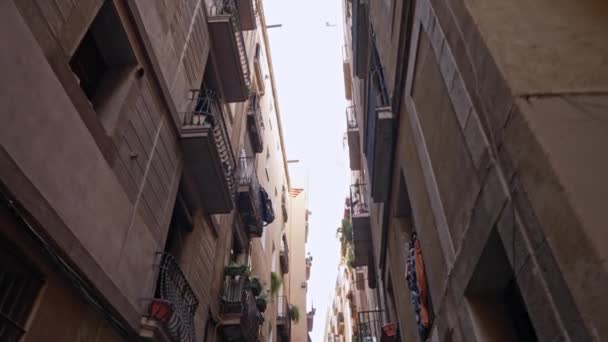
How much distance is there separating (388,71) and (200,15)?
5181mm

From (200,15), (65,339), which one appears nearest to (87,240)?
(65,339)

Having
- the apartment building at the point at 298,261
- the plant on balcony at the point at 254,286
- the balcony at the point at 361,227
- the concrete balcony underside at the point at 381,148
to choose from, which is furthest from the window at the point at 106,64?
the apartment building at the point at 298,261

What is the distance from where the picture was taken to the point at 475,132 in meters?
4.70

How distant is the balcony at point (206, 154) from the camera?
982 centimetres

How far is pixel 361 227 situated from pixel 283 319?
27.0 ft

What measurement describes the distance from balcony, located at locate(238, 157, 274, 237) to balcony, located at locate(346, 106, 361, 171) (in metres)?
4.83

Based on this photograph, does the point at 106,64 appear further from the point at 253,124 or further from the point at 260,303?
the point at 253,124

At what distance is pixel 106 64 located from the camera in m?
7.77

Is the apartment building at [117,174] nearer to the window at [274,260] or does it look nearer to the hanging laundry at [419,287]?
the hanging laundry at [419,287]

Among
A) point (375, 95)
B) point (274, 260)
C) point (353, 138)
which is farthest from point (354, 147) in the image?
point (375, 95)

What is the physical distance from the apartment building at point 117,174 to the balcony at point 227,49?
0.04m

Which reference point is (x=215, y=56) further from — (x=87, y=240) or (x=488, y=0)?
(x=488, y=0)

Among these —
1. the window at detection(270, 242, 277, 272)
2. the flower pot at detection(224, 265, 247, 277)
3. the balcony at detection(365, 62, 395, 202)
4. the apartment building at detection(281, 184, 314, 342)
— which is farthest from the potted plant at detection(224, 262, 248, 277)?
the apartment building at detection(281, 184, 314, 342)

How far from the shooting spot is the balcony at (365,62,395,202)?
9617mm
